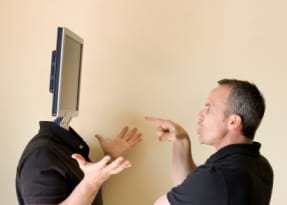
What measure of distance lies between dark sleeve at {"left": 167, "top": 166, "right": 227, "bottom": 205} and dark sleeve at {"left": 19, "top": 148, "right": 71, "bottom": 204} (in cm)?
38

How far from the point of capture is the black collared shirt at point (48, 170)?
1247mm

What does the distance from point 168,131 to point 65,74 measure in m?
0.53

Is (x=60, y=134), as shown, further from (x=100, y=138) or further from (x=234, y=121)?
(x=234, y=121)

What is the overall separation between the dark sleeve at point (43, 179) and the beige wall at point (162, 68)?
1.70 ft

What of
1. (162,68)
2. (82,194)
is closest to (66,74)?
(82,194)

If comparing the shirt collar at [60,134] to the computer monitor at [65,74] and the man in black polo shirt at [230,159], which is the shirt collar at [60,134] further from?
the man in black polo shirt at [230,159]

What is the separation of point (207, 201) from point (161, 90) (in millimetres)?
804

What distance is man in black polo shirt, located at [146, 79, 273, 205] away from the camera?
113 cm

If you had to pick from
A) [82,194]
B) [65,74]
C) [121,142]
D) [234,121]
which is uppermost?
[65,74]

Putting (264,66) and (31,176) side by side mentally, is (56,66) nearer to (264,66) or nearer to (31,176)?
(31,176)

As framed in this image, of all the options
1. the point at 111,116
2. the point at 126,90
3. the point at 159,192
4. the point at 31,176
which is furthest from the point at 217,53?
the point at 31,176

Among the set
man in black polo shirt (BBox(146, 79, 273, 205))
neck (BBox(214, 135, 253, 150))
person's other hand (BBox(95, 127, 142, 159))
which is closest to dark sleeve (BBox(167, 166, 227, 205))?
man in black polo shirt (BBox(146, 79, 273, 205))

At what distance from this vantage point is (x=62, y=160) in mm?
1362

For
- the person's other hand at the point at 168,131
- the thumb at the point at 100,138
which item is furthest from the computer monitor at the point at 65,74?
the person's other hand at the point at 168,131
